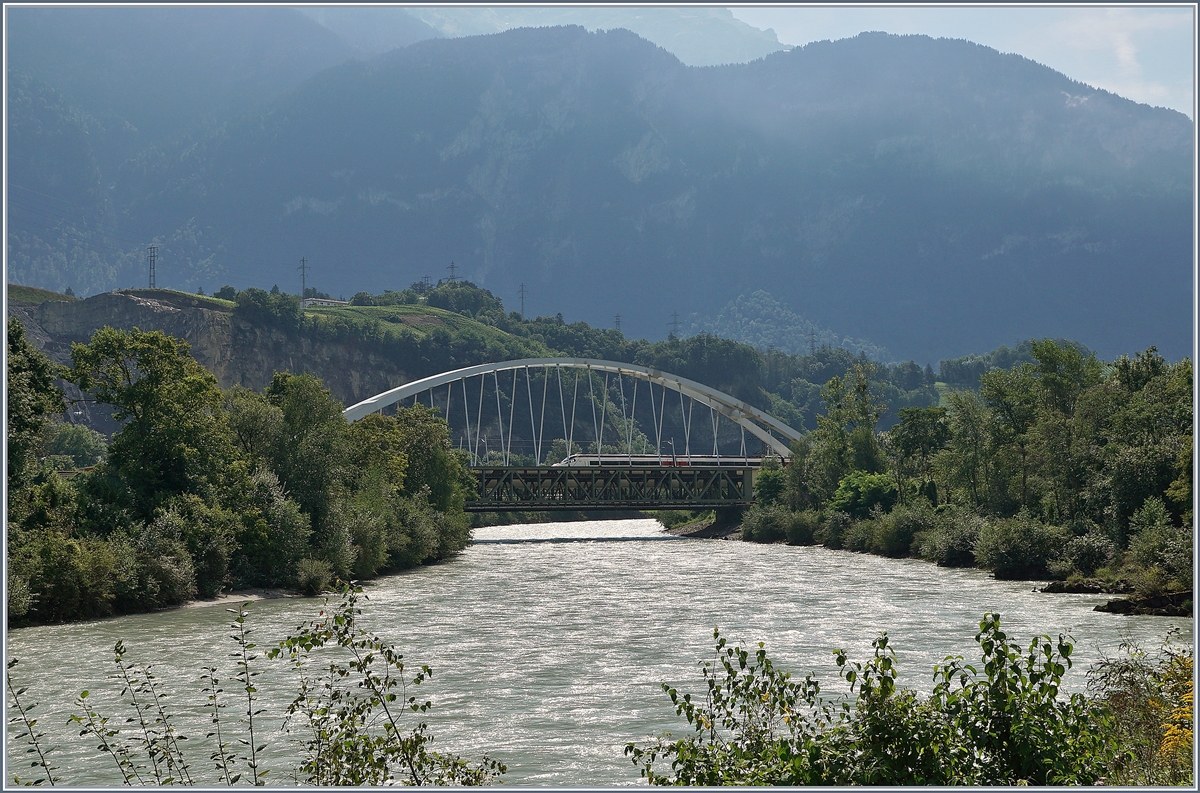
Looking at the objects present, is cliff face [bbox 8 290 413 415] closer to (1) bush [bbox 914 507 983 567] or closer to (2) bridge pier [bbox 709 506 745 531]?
(2) bridge pier [bbox 709 506 745 531]

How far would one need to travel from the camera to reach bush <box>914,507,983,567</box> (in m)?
51.7

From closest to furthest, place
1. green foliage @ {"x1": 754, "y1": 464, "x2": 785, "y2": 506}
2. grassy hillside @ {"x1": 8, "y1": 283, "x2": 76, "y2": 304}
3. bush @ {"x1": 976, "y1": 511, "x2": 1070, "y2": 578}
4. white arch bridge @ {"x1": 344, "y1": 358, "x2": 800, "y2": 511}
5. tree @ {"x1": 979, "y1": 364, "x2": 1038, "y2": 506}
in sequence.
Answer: bush @ {"x1": 976, "y1": 511, "x2": 1070, "y2": 578}
tree @ {"x1": 979, "y1": 364, "x2": 1038, "y2": 506}
green foliage @ {"x1": 754, "y1": 464, "x2": 785, "y2": 506}
white arch bridge @ {"x1": 344, "y1": 358, "x2": 800, "y2": 511}
grassy hillside @ {"x1": 8, "y1": 283, "x2": 76, "y2": 304}

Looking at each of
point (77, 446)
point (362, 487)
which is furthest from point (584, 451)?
point (362, 487)

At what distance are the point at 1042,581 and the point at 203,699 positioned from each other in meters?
32.8

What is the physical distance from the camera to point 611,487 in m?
90.8

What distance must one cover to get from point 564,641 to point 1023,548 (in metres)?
24.4

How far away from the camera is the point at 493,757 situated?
15570 mm

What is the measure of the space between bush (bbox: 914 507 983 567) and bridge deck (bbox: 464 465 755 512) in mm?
30817

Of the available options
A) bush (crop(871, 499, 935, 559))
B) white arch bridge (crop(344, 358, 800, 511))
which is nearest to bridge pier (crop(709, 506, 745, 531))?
white arch bridge (crop(344, 358, 800, 511))

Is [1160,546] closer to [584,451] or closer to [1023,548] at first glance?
[1023,548]

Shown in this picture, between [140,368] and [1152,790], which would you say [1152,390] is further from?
[1152,790]

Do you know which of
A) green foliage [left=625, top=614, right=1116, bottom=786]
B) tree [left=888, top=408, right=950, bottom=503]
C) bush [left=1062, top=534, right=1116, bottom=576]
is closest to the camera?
green foliage [left=625, top=614, right=1116, bottom=786]

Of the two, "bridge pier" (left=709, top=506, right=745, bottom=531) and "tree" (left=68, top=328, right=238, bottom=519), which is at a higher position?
"tree" (left=68, top=328, right=238, bottom=519)

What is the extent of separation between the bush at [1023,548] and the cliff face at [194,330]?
89527 mm
